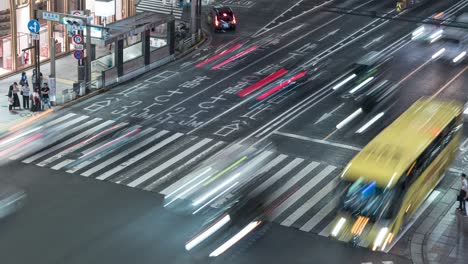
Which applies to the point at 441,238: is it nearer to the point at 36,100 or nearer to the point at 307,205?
the point at 307,205

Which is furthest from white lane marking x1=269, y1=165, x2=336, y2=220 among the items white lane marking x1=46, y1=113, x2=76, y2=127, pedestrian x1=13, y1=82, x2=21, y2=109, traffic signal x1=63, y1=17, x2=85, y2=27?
pedestrian x1=13, y1=82, x2=21, y2=109

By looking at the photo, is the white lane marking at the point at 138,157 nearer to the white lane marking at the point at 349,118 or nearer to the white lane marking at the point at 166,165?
the white lane marking at the point at 166,165

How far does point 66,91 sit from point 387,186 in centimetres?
2631

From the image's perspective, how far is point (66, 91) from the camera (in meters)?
58.1

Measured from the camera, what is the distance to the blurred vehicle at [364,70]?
62312 mm

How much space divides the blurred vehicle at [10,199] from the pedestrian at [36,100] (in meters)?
11.5

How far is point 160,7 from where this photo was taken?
82688 mm

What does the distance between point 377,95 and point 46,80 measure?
22021 millimetres

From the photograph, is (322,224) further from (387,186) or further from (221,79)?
(221,79)

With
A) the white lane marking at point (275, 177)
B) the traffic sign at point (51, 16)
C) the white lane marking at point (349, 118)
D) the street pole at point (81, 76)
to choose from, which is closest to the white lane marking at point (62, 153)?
the street pole at point (81, 76)

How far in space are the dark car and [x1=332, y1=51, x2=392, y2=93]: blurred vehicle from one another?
39.9 ft

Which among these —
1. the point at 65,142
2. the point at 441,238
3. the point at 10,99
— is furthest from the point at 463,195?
the point at 10,99

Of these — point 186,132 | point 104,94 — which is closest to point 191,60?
point 104,94

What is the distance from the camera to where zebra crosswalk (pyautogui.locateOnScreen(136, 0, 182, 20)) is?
81562 mm
